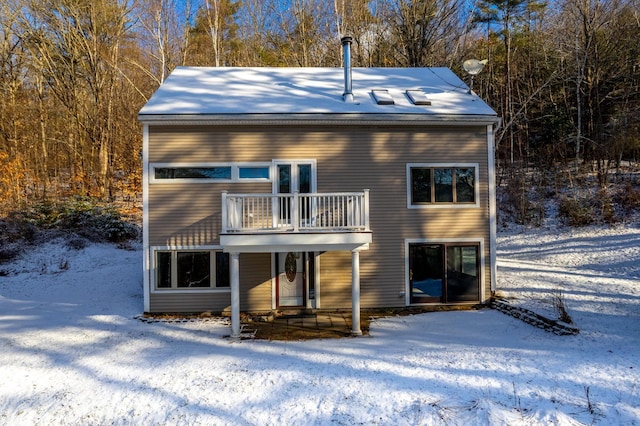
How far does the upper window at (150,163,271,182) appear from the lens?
1053 cm

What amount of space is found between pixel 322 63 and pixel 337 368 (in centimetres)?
2191

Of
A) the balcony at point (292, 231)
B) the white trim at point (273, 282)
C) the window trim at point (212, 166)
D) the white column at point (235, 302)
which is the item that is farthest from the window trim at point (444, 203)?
the white column at point (235, 302)

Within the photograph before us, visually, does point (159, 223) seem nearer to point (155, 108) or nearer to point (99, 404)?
point (155, 108)

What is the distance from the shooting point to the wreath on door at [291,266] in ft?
35.8

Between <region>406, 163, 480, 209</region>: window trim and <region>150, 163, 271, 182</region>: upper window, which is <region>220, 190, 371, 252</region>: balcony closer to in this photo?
<region>150, 163, 271, 182</region>: upper window

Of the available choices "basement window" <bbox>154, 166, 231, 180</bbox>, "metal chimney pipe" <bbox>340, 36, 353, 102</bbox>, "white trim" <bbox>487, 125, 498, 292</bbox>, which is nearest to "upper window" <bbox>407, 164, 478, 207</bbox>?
"white trim" <bbox>487, 125, 498, 292</bbox>

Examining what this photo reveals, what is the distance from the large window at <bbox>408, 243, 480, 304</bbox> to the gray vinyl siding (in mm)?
298

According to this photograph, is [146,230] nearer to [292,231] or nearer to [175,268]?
[175,268]

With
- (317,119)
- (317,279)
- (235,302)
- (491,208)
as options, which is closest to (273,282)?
(317,279)

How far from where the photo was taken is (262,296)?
35.2 ft

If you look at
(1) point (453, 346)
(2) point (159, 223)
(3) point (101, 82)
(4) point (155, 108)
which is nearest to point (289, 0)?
(3) point (101, 82)

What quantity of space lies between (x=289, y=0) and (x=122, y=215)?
17.1 metres

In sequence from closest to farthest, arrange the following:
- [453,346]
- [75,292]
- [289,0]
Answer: [453,346]
[75,292]
[289,0]

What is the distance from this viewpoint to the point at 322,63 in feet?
82.2
